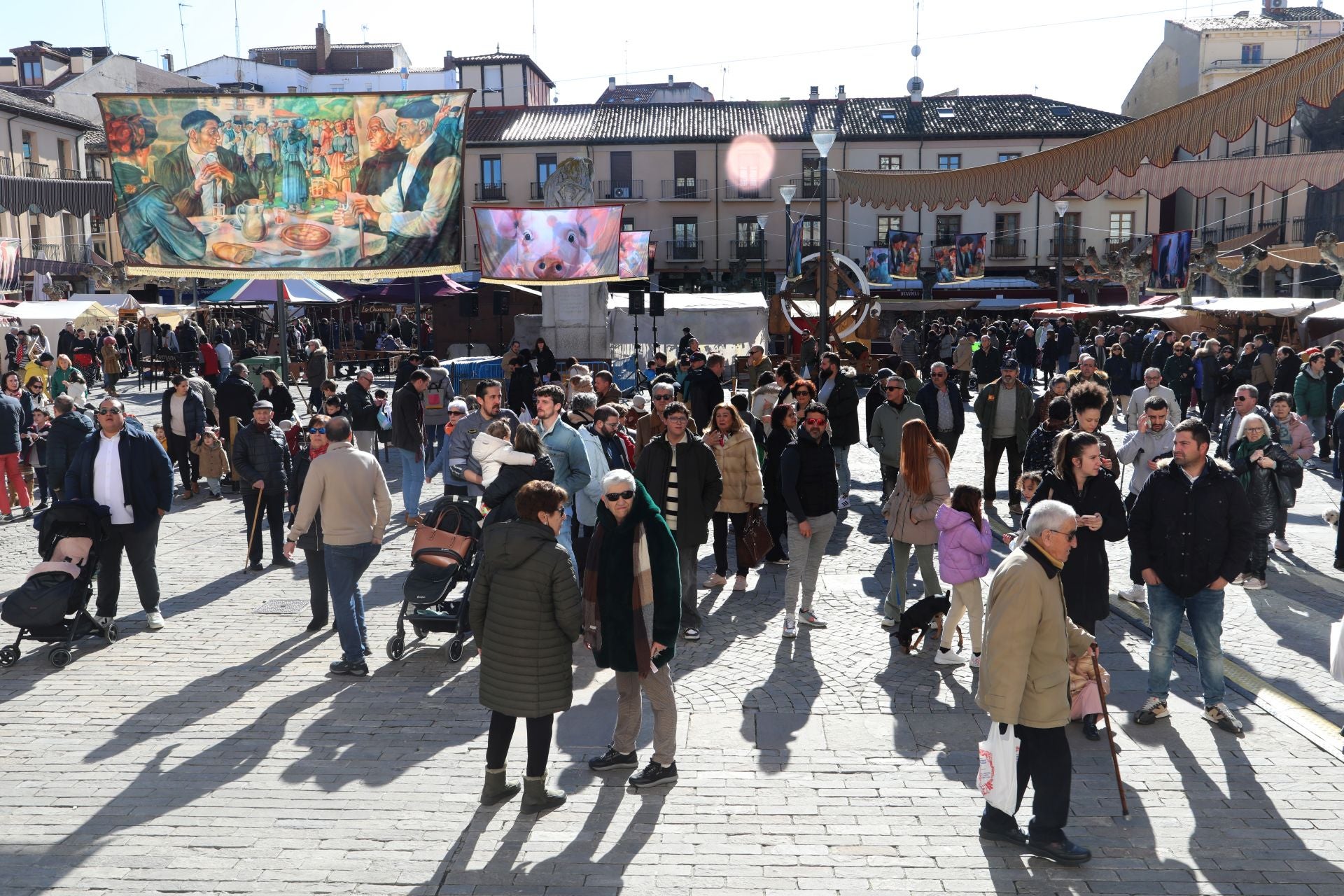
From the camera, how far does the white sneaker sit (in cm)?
855

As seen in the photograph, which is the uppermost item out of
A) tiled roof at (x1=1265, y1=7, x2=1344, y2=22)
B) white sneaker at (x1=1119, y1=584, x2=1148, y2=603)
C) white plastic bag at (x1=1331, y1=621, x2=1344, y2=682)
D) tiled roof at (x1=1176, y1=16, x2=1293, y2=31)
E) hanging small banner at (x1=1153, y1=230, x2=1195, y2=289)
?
tiled roof at (x1=1265, y1=7, x2=1344, y2=22)

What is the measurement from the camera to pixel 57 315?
25609 millimetres

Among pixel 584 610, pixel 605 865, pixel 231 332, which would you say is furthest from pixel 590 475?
pixel 231 332

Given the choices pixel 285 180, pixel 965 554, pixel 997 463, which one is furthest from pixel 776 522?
pixel 285 180

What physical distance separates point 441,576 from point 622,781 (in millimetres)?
2412

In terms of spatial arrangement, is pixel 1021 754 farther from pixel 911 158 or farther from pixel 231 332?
pixel 911 158

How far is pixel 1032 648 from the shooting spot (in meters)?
4.61

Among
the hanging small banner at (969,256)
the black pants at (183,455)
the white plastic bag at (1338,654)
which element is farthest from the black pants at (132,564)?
the hanging small banner at (969,256)

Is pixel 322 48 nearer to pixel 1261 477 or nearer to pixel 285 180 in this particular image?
pixel 285 180

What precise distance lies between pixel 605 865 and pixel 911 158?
48.9 meters

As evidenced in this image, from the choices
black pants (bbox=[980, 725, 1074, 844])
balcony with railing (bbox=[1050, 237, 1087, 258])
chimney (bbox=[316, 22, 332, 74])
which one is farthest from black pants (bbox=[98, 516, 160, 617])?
chimney (bbox=[316, 22, 332, 74])

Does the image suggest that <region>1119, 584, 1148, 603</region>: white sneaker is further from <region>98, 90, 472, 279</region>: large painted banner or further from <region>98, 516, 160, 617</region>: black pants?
<region>98, 90, 472, 279</region>: large painted banner

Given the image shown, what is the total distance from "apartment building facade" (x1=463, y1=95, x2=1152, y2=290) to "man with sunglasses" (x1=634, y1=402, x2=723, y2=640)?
41737mm

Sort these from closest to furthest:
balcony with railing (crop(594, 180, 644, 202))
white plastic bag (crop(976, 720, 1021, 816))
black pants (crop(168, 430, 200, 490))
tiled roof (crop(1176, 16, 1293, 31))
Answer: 1. white plastic bag (crop(976, 720, 1021, 816))
2. black pants (crop(168, 430, 200, 490))
3. tiled roof (crop(1176, 16, 1293, 31))
4. balcony with railing (crop(594, 180, 644, 202))
